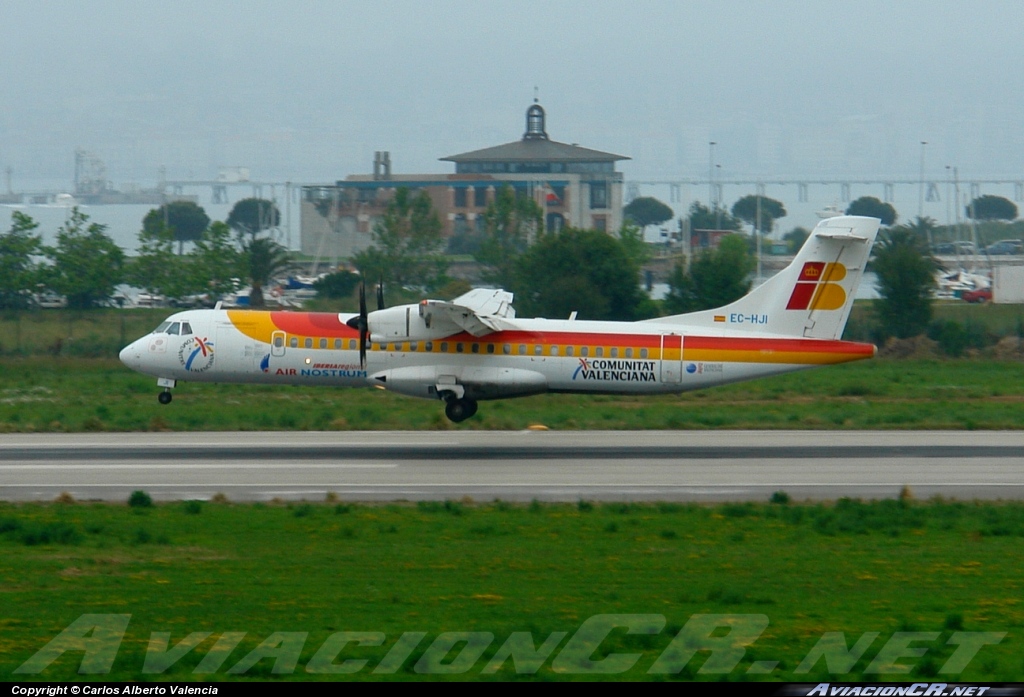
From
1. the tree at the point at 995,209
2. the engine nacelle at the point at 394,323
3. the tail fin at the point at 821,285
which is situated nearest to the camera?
the engine nacelle at the point at 394,323

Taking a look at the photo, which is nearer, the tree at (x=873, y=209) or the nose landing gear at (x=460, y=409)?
the nose landing gear at (x=460, y=409)

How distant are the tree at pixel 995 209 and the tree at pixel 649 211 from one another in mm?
48741

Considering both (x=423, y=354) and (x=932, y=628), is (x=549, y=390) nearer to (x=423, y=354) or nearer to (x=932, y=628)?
(x=423, y=354)

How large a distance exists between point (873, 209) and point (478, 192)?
79.1 m

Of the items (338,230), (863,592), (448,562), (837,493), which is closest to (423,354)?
(837,493)

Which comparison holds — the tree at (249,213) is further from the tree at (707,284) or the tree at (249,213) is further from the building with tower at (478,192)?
the tree at (707,284)

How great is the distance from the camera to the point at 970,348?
50406 millimetres

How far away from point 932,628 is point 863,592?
186 cm

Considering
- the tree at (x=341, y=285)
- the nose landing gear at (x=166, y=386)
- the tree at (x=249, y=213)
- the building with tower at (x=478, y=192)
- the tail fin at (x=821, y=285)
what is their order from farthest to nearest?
the tree at (x=249, y=213)
the building with tower at (x=478, y=192)
the tree at (x=341, y=285)
the nose landing gear at (x=166, y=386)
the tail fin at (x=821, y=285)

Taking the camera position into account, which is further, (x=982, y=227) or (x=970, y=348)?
(x=982, y=227)

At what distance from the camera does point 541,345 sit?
29.6m

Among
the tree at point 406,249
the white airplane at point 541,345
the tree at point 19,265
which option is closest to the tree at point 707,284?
the tree at point 406,249

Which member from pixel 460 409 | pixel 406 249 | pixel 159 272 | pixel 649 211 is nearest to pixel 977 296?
pixel 406 249

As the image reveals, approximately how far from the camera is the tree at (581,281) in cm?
A: 5066
